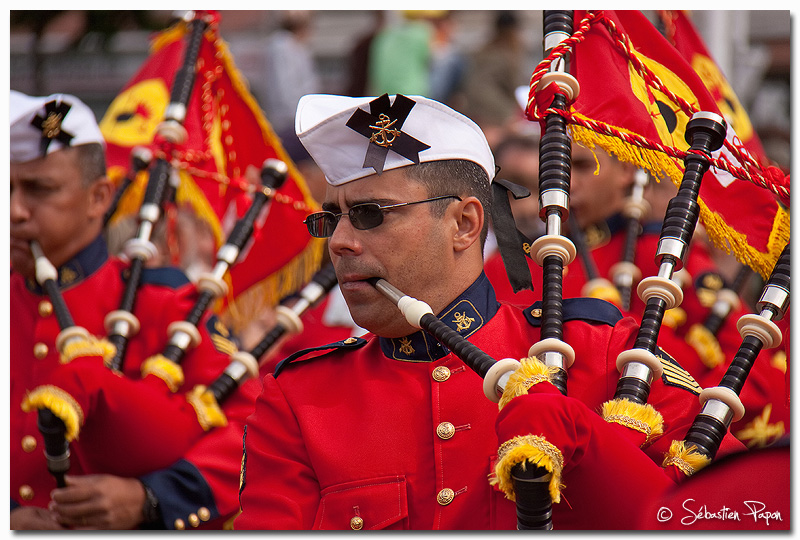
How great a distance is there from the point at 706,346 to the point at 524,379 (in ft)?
8.94

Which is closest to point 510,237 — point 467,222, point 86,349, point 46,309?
point 467,222

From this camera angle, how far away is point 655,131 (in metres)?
3.19

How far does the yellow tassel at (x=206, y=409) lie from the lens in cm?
420

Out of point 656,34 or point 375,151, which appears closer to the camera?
point 375,151

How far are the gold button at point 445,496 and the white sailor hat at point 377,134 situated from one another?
91cm

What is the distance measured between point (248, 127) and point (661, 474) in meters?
3.81

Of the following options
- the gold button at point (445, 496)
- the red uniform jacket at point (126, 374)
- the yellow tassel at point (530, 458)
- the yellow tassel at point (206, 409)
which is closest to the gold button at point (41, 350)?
the red uniform jacket at point (126, 374)

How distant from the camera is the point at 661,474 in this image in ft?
7.98

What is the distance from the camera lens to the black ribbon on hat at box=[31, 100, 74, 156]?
4.45 metres

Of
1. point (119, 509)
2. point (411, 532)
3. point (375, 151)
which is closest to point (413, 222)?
point (375, 151)

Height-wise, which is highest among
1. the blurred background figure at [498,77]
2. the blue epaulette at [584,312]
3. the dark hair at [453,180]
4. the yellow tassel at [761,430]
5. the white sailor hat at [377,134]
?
the blurred background figure at [498,77]

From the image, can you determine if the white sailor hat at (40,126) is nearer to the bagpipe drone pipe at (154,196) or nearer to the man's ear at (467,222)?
the bagpipe drone pipe at (154,196)

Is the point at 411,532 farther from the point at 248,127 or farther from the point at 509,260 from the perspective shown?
the point at 248,127

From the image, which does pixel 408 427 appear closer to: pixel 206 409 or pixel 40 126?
pixel 206 409
